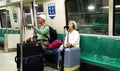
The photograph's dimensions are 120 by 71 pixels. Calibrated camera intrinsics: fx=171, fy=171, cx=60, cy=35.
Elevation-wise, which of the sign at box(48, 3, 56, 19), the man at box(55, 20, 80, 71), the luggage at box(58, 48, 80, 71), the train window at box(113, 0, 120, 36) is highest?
the sign at box(48, 3, 56, 19)

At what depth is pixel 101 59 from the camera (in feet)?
11.3

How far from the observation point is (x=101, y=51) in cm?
372

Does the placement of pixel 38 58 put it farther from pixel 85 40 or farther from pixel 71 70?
pixel 85 40

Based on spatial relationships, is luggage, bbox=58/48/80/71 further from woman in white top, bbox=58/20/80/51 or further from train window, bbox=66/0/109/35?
train window, bbox=66/0/109/35

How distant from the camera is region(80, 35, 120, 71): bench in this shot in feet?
10.6

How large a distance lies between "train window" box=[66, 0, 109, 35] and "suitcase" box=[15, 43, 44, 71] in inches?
59.2

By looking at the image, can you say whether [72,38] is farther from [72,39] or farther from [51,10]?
[51,10]

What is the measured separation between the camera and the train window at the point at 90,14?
3861mm

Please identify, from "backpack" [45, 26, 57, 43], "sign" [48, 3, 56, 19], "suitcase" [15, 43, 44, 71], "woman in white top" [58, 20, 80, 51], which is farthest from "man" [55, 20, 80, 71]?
"sign" [48, 3, 56, 19]

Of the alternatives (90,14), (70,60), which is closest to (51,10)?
(90,14)

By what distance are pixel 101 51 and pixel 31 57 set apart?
1.52 meters

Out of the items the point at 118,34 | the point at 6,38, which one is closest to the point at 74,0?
the point at 118,34

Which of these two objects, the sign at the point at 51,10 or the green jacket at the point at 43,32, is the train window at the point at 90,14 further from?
the green jacket at the point at 43,32

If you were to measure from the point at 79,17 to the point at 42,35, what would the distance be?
1112 mm
